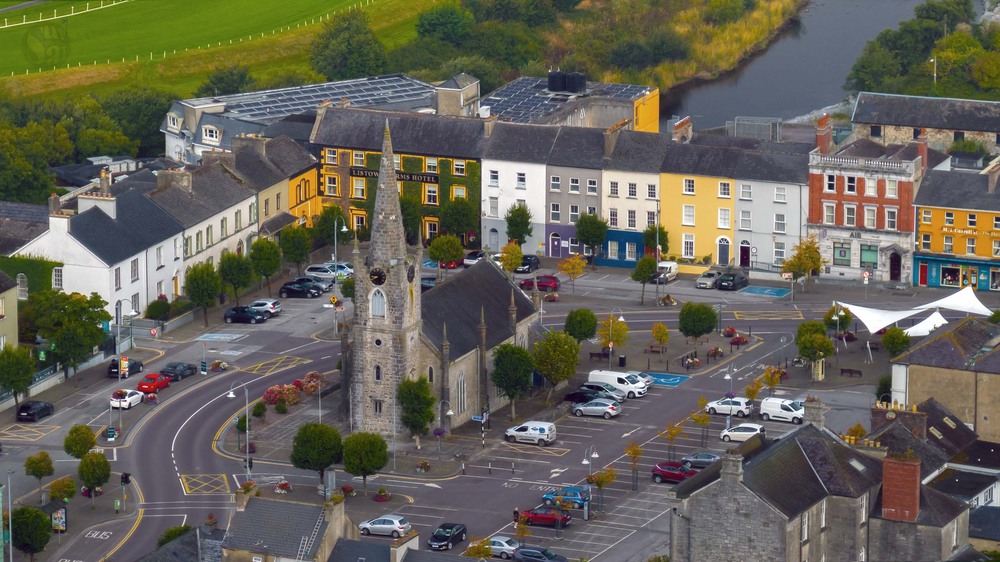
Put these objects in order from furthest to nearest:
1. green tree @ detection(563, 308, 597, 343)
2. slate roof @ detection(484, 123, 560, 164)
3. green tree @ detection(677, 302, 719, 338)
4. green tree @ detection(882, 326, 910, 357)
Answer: slate roof @ detection(484, 123, 560, 164) < green tree @ detection(677, 302, 719, 338) < green tree @ detection(563, 308, 597, 343) < green tree @ detection(882, 326, 910, 357)

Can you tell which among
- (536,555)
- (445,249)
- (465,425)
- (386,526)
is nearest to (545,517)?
(536,555)

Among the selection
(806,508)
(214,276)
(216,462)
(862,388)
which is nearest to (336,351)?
(214,276)

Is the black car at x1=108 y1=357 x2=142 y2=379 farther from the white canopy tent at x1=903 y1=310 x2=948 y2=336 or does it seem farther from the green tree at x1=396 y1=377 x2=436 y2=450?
the white canopy tent at x1=903 y1=310 x2=948 y2=336

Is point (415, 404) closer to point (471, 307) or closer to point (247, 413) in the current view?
point (471, 307)

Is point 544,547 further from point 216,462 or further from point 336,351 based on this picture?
point 336,351

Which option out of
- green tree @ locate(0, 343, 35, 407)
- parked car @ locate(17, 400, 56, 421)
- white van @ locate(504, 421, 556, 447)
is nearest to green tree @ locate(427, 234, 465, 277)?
white van @ locate(504, 421, 556, 447)

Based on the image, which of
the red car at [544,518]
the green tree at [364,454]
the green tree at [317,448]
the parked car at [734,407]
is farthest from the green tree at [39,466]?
the parked car at [734,407]

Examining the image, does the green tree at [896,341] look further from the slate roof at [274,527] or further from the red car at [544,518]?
the slate roof at [274,527]
